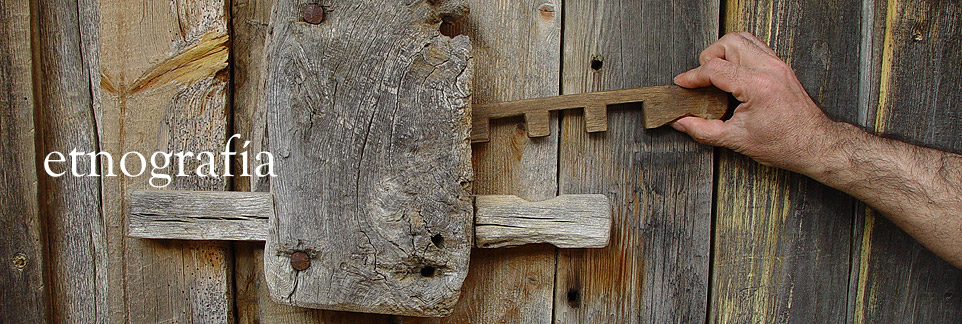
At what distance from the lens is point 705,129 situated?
3.51ft

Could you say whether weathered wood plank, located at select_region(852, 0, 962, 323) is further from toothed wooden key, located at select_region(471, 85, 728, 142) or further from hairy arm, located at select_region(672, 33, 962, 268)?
toothed wooden key, located at select_region(471, 85, 728, 142)

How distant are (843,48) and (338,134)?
0.99 m

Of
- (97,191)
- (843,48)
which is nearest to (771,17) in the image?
(843,48)

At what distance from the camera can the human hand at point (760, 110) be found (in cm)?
102

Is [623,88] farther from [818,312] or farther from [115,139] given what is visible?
[115,139]

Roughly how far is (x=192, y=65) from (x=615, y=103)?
2.64ft

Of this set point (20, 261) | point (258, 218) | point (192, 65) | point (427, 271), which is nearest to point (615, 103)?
point (427, 271)

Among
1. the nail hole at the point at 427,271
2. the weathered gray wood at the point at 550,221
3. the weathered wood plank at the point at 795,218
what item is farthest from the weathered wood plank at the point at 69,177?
the weathered wood plank at the point at 795,218

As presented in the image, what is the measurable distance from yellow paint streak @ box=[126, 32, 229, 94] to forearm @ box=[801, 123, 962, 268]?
1119 millimetres

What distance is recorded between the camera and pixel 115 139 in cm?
110

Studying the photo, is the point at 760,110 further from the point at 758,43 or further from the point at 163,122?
the point at 163,122

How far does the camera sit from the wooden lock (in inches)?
39.0

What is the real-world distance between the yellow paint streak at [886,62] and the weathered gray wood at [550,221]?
1.94ft

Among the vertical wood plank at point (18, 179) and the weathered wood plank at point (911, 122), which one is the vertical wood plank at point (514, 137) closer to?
the weathered wood plank at point (911, 122)
